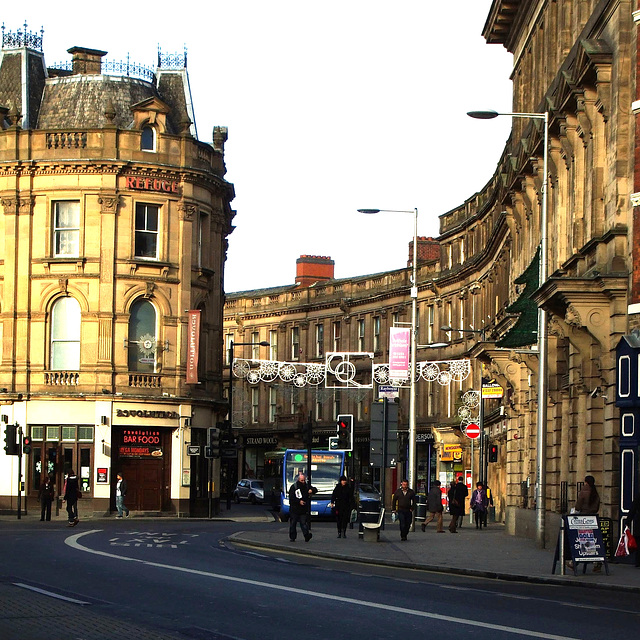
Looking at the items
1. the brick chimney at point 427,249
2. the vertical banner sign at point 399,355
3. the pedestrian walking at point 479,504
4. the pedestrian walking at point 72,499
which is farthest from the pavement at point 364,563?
the brick chimney at point 427,249

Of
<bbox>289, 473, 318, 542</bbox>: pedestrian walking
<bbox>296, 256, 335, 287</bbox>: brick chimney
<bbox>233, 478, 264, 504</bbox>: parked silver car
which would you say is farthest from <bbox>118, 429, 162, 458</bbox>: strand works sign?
<bbox>296, 256, 335, 287</bbox>: brick chimney

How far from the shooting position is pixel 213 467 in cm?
5891

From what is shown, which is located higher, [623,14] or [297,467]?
[623,14]

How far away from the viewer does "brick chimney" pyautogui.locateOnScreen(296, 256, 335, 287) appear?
98.1 meters

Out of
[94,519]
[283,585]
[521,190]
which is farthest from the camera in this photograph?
[94,519]

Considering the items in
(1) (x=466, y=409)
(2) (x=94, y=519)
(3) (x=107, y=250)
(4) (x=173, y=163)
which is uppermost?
(4) (x=173, y=163)

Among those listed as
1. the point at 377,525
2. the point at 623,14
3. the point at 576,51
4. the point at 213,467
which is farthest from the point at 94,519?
the point at 623,14

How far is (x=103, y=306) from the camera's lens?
5488cm

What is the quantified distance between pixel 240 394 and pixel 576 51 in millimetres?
69765

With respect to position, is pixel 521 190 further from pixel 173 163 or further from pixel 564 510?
pixel 173 163

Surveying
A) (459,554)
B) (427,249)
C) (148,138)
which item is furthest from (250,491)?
(459,554)

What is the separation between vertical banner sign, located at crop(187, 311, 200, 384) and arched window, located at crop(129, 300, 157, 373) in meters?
1.46

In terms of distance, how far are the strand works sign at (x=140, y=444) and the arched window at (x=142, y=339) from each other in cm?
251

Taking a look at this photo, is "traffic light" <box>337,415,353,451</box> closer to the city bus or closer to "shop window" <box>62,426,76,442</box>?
the city bus
